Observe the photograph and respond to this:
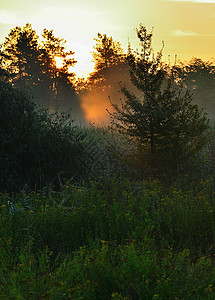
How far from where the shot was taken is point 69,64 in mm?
52062

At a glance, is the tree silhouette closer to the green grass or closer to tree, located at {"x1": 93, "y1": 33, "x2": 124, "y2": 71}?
tree, located at {"x1": 93, "y1": 33, "x2": 124, "y2": 71}

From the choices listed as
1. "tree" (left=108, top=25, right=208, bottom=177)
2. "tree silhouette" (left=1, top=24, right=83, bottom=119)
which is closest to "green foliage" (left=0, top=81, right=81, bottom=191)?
"tree" (left=108, top=25, right=208, bottom=177)

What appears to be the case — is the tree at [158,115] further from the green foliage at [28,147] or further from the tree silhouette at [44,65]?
the tree silhouette at [44,65]

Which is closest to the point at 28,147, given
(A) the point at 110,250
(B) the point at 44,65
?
(A) the point at 110,250

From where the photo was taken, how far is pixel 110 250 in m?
5.95

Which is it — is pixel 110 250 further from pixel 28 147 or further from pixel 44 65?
pixel 44 65

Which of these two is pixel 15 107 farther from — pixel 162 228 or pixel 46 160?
pixel 162 228

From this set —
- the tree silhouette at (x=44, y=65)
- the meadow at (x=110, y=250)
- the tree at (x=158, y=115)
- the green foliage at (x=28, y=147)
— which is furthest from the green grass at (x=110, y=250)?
the tree silhouette at (x=44, y=65)

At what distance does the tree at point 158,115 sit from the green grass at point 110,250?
85.9 inches

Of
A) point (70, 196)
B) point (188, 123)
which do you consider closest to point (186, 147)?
point (188, 123)

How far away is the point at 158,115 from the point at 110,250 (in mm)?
6292

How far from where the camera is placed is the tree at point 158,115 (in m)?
11.5

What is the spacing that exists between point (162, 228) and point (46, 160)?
6.37 m

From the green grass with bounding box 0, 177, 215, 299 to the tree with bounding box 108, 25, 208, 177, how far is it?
2183 millimetres
